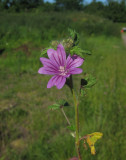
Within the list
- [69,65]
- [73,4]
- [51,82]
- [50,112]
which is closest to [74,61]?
[69,65]

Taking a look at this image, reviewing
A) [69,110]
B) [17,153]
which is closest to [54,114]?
[69,110]

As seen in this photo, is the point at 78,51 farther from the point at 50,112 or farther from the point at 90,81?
the point at 50,112

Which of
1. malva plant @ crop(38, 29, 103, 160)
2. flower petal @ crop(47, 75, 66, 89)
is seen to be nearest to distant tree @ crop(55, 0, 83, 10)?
malva plant @ crop(38, 29, 103, 160)

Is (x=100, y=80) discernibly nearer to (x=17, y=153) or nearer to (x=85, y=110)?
(x=85, y=110)

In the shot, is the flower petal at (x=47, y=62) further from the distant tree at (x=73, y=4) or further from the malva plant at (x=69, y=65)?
the distant tree at (x=73, y=4)

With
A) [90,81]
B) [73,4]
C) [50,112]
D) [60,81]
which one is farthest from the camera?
[73,4]

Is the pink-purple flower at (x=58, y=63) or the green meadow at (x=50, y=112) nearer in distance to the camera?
the pink-purple flower at (x=58, y=63)

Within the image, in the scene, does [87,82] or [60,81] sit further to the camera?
[87,82]

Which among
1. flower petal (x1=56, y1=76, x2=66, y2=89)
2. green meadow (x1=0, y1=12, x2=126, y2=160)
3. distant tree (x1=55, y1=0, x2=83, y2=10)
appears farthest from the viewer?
distant tree (x1=55, y1=0, x2=83, y2=10)

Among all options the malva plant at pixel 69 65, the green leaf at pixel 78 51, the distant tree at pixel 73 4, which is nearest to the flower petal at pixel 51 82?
the malva plant at pixel 69 65

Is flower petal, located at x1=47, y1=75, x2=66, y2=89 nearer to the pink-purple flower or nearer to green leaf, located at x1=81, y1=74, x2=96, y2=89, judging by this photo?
the pink-purple flower
